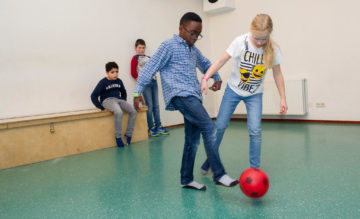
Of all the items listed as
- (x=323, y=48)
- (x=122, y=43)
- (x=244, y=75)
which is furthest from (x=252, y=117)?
(x=323, y=48)

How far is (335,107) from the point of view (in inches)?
191

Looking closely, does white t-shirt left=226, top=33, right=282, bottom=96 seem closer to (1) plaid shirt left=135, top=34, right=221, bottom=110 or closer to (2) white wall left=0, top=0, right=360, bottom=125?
(1) plaid shirt left=135, top=34, right=221, bottom=110

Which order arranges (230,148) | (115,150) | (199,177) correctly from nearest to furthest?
(199,177), (230,148), (115,150)

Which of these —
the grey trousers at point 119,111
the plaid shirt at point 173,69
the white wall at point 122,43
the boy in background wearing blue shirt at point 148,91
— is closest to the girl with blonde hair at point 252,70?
the plaid shirt at point 173,69

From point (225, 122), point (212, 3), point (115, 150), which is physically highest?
point (212, 3)

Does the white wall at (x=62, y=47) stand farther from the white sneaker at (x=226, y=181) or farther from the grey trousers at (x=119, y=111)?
the white sneaker at (x=226, y=181)

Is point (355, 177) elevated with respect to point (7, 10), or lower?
lower

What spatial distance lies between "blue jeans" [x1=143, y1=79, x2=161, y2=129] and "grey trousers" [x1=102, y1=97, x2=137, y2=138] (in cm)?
62

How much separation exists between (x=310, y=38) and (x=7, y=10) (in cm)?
427

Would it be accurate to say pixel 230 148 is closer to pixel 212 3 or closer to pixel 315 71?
pixel 315 71

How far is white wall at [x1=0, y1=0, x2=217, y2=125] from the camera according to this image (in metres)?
3.64

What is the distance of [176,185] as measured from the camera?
231 cm

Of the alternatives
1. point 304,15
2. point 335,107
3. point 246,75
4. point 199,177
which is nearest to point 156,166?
point 199,177

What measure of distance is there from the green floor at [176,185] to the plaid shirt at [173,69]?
0.68m
